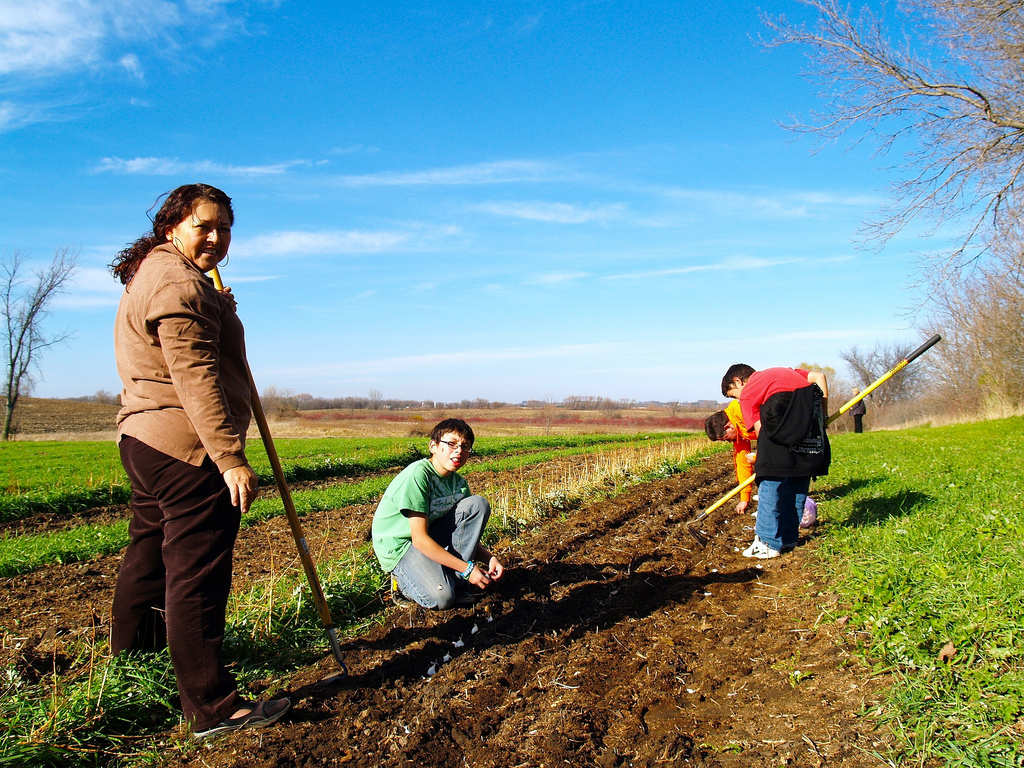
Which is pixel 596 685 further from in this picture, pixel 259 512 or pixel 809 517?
Answer: pixel 259 512

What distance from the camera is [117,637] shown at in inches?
117

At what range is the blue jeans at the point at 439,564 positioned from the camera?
13.0ft

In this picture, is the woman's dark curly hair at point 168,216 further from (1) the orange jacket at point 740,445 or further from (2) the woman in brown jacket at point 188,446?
(1) the orange jacket at point 740,445

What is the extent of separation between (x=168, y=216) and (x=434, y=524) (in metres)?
2.44

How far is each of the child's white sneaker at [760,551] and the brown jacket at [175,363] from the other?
4398mm

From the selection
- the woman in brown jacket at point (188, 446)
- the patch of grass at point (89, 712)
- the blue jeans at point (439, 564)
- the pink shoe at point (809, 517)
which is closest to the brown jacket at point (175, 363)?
the woman in brown jacket at point (188, 446)

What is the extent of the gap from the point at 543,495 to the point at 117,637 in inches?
234

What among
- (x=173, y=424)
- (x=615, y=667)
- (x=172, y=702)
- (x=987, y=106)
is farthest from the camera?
(x=987, y=106)

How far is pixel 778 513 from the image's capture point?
5188mm

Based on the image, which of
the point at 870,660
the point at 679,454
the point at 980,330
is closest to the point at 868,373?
the point at 980,330

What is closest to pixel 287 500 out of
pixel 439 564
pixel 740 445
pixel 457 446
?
pixel 457 446

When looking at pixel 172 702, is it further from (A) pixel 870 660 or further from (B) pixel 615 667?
(A) pixel 870 660

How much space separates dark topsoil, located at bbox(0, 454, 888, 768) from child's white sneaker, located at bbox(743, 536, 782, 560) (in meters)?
0.15

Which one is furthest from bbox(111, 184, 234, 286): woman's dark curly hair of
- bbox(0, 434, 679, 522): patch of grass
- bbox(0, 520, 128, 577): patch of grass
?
bbox(0, 434, 679, 522): patch of grass
